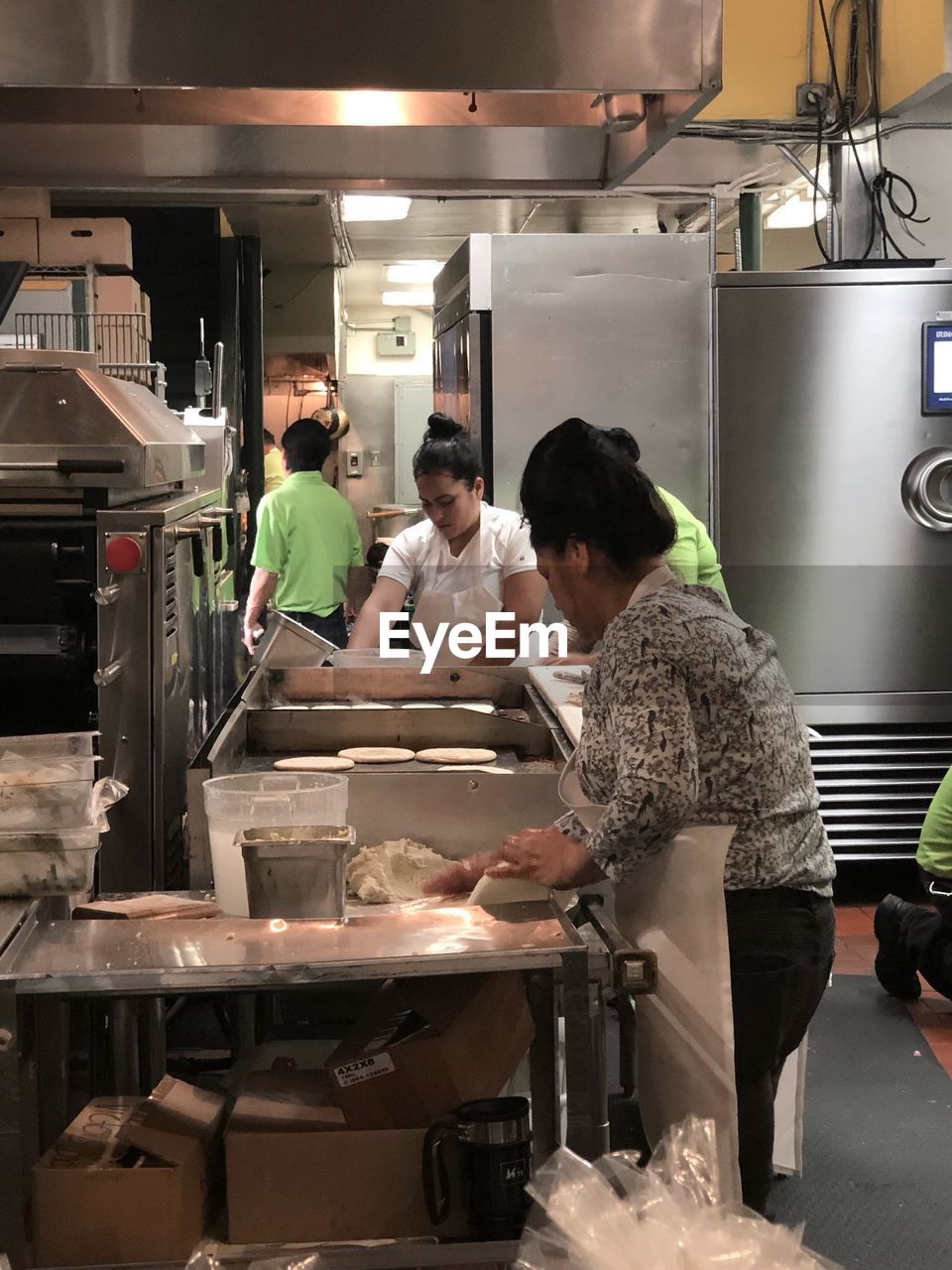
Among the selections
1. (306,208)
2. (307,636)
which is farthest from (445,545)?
(306,208)

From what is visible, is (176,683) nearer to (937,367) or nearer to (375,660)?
(375,660)

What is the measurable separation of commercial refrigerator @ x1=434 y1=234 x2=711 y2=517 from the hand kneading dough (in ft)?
9.09

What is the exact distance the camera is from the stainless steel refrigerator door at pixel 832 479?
16.9 ft

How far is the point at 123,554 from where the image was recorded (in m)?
2.60

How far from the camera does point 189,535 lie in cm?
305

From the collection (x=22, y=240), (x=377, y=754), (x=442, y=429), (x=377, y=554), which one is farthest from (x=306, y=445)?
(x=377, y=754)

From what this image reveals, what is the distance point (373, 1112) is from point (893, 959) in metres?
2.86

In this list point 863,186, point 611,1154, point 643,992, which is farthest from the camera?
point 863,186

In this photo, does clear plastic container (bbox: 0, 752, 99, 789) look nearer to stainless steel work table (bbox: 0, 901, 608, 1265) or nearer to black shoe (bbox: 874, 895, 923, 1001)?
stainless steel work table (bbox: 0, 901, 608, 1265)

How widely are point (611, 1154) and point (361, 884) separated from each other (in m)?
1.12

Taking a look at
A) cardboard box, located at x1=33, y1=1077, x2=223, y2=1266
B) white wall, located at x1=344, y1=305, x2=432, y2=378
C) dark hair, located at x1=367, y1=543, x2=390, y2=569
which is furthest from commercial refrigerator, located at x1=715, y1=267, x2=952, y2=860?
white wall, located at x1=344, y1=305, x2=432, y2=378

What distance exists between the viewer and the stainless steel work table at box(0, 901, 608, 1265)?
1595 millimetres

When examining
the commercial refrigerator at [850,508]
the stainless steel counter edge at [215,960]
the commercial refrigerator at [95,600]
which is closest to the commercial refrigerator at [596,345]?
the commercial refrigerator at [850,508]

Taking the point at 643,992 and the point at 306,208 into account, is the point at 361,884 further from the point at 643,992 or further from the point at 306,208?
the point at 306,208
